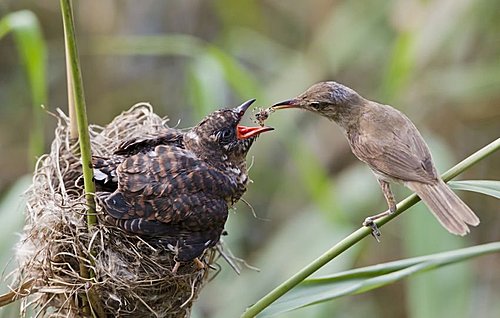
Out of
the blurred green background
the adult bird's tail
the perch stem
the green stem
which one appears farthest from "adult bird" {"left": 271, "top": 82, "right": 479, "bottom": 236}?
the perch stem

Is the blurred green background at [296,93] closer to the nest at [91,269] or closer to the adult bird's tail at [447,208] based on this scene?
the nest at [91,269]

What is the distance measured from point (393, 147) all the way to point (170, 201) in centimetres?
60

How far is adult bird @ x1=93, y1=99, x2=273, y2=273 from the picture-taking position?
2.04 metres

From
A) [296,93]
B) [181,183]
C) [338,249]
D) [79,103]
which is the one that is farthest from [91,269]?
[296,93]

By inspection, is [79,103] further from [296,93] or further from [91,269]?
[296,93]

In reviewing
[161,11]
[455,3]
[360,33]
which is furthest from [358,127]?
[161,11]

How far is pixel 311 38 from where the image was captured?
4.70m

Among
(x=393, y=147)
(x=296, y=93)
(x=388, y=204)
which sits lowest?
(x=388, y=204)

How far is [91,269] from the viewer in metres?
1.92

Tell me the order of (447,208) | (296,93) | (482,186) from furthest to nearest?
(296,93) → (447,208) → (482,186)

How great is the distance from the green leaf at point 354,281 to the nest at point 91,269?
0.34 m

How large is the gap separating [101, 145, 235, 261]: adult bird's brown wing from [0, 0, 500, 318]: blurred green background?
1.46 ft

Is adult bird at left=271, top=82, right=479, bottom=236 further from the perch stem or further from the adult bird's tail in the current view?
the perch stem

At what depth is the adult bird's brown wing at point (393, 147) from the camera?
6.88ft
